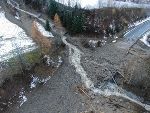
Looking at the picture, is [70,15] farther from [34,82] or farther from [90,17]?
[34,82]

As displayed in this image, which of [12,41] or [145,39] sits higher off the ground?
[12,41]

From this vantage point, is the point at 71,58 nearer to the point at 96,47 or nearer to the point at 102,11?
the point at 96,47

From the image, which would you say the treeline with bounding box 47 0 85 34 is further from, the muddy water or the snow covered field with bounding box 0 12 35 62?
the muddy water

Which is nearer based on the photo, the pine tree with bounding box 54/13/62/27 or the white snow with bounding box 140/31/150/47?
the pine tree with bounding box 54/13/62/27

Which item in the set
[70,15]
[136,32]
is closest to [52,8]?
[70,15]

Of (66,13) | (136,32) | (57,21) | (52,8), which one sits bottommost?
(136,32)

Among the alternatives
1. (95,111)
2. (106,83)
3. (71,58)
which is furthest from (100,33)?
(95,111)

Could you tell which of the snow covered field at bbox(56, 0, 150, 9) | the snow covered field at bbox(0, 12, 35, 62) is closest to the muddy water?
the snow covered field at bbox(0, 12, 35, 62)

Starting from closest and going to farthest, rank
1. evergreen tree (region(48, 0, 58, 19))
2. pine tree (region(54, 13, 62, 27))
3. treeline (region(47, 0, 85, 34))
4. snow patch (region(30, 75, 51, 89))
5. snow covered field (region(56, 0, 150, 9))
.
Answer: snow patch (region(30, 75, 51, 89))
treeline (region(47, 0, 85, 34))
pine tree (region(54, 13, 62, 27))
evergreen tree (region(48, 0, 58, 19))
snow covered field (region(56, 0, 150, 9))

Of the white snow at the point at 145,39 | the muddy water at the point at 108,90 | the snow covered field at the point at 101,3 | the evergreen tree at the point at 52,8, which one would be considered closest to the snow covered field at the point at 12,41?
the evergreen tree at the point at 52,8

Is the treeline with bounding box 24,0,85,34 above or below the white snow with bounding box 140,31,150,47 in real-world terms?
above
